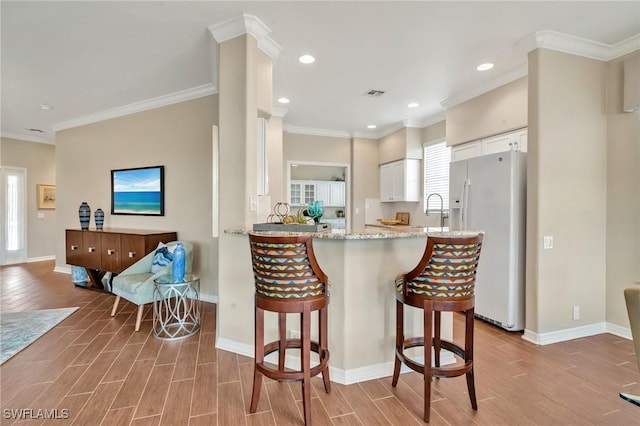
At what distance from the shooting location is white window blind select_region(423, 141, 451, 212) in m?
5.22

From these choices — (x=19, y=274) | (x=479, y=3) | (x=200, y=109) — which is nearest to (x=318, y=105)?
(x=200, y=109)

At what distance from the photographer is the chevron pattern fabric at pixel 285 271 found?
1782mm

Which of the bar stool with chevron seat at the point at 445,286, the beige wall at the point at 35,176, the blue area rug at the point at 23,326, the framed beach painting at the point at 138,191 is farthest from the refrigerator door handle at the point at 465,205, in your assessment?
the beige wall at the point at 35,176

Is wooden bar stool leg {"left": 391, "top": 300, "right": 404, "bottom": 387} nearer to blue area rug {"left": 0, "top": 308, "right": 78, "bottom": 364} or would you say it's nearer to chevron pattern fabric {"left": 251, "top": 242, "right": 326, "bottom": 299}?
chevron pattern fabric {"left": 251, "top": 242, "right": 326, "bottom": 299}

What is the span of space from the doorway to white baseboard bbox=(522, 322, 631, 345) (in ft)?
30.1

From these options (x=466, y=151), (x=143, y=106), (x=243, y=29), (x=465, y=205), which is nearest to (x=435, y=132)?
(x=466, y=151)

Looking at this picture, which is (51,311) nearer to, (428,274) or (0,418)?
(0,418)

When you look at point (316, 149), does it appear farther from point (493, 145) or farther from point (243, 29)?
point (243, 29)

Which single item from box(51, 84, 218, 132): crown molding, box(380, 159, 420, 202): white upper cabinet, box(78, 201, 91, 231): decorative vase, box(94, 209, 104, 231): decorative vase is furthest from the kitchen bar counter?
box(78, 201, 91, 231): decorative vase

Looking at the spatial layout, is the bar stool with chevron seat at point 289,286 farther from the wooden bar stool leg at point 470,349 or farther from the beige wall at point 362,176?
the beige wall at point 362,176

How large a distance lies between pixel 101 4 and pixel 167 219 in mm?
2813

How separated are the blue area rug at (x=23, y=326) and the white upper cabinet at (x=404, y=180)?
16.7 ft

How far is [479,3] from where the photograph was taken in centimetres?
242

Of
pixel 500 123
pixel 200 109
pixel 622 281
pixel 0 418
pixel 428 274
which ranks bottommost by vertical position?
pixel 0 418
